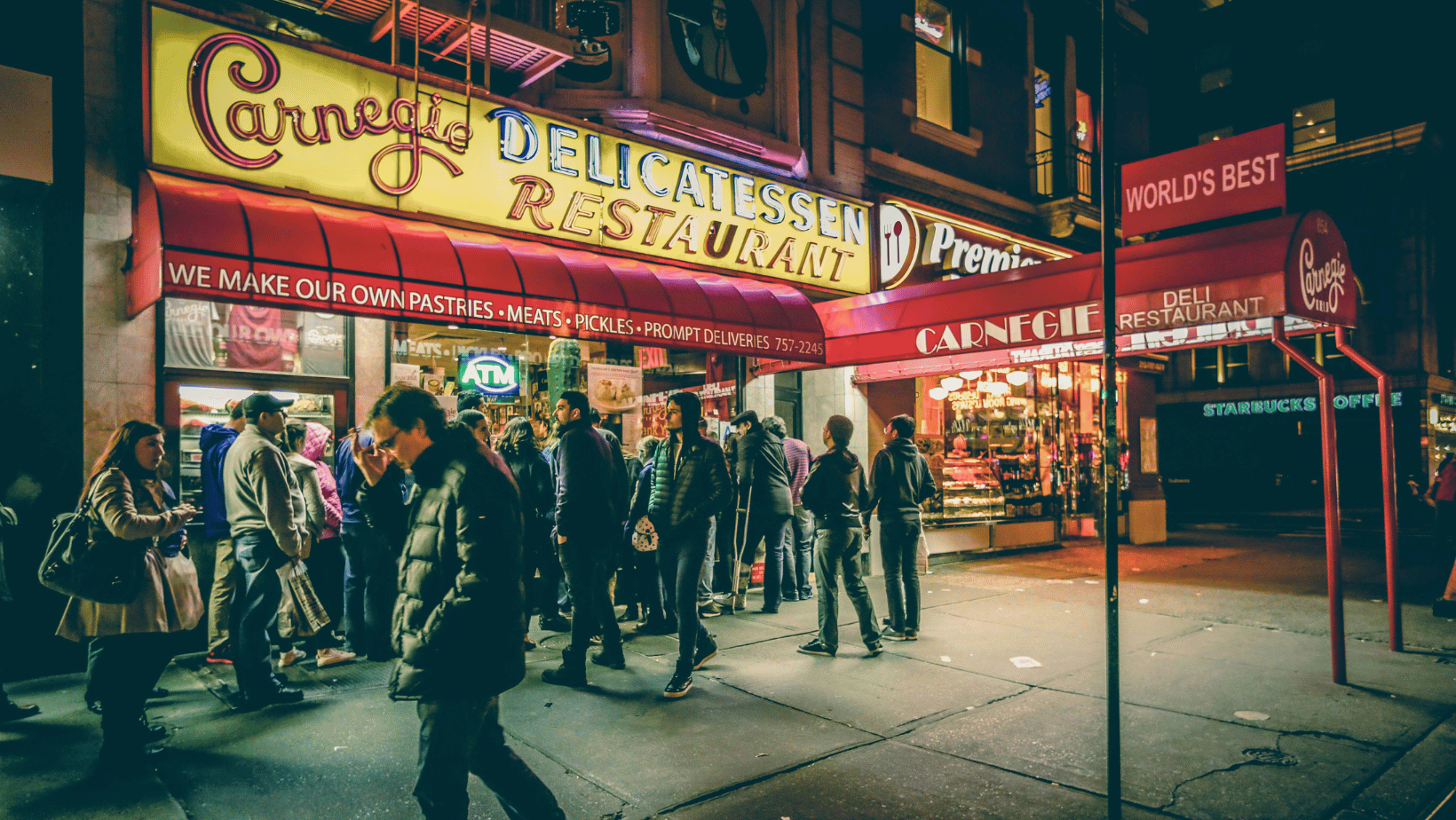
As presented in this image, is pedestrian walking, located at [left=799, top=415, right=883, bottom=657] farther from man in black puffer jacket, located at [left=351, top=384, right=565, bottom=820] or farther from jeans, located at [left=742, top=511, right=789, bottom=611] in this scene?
man in black puffer jacket, located at [left=351, top=384, right=565, bottom=820]

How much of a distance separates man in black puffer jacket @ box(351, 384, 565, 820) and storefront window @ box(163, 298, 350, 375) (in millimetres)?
4599

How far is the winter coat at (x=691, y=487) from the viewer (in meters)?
5.86

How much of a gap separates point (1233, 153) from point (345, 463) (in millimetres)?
7188

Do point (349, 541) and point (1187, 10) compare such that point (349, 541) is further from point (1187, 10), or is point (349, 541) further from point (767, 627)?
point (1187, 10)

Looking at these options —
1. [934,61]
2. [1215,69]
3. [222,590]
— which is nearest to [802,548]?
[222,590]

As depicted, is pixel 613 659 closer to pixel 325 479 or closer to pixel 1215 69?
pixel 325 479

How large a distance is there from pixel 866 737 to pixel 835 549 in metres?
2.08

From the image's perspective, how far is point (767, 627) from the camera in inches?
309

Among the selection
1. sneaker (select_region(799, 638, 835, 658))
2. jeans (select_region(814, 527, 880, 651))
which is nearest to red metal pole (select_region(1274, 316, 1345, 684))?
jeans (select_region(814, 527, 880, 651))

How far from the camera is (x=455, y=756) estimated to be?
2879 millimetres

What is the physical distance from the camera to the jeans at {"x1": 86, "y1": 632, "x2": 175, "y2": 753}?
4.34 m

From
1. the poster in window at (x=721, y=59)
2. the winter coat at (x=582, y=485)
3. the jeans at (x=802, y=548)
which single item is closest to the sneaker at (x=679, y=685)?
the winter coat at (x=582, y=485)

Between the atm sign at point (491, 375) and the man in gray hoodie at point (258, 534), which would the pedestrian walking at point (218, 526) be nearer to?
the man in gray hoodie at point (258, 534)

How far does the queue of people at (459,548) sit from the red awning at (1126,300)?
6.38 feet
